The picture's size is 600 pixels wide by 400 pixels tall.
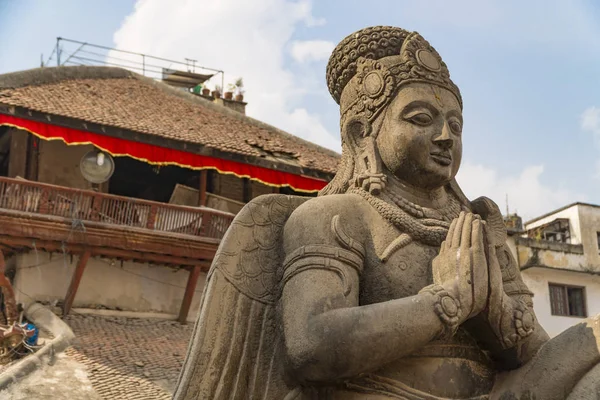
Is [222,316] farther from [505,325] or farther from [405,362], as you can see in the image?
[505,325]

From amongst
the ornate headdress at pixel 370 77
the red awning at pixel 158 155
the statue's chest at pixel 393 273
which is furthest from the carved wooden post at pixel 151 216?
the statue's chest at pixel 393 273

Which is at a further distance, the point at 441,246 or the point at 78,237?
the point at 78,237

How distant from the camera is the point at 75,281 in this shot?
21016 millimetres

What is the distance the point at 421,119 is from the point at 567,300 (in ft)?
76.8

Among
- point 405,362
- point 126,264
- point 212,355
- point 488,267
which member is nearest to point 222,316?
point 212,355

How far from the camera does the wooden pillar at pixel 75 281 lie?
68.6 feet

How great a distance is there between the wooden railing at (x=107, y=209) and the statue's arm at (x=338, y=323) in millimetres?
17252

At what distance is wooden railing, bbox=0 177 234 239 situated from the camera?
65.6 ft

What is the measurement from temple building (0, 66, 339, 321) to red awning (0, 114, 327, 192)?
3 centimetres

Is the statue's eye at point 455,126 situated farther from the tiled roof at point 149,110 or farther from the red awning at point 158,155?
the tiled roof at point 149,110

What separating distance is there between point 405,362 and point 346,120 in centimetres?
134

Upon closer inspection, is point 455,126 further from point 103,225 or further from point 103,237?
point 103,237

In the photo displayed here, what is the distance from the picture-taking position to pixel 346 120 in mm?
4551

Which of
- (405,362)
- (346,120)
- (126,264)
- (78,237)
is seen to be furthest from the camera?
(126,264)
